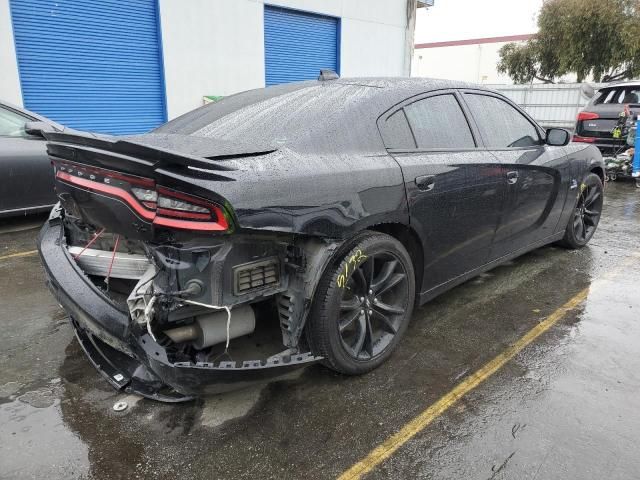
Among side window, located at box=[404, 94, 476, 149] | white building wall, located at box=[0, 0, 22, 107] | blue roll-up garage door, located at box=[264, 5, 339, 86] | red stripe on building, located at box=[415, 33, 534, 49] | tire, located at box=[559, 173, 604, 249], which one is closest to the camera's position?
side window, located at box=[404, 94, 476, 149]

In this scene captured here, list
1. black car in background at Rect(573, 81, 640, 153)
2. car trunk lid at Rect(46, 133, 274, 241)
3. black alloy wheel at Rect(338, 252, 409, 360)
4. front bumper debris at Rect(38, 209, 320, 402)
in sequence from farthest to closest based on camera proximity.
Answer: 1. black car in background at Rect(573, 81, 640, 153)
2. black alloy wheel at Rect(338, 252, 409, 360)
3. front bumper debris at Rect(38, 209, 320, 402)
4. car trunk lid at Rect(46, 133, 274, 241)

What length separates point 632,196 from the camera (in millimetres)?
8289

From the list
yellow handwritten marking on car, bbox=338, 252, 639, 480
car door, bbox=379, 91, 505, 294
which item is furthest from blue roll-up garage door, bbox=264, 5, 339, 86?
yellow handwritten marking on car, bbox=338, 252, 639, 480

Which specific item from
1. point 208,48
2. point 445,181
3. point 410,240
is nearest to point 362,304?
point 410,240

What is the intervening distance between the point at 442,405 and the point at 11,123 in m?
5.39

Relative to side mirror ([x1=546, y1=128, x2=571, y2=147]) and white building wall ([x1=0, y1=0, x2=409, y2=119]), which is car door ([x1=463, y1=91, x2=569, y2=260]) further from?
white building wall ([x1=0, y1=0, x2=409, y2=119])

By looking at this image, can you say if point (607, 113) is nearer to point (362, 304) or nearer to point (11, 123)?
point (362, 304)

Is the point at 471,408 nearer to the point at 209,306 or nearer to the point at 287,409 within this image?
the point at 287,409

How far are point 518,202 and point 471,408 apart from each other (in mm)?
1811

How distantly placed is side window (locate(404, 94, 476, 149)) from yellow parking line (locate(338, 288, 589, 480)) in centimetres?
133

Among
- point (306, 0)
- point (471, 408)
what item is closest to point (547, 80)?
point (306, 0)

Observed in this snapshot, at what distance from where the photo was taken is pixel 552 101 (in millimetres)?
18484

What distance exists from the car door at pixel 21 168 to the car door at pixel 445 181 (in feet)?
14.1

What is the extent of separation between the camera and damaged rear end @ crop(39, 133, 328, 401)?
2121mm
